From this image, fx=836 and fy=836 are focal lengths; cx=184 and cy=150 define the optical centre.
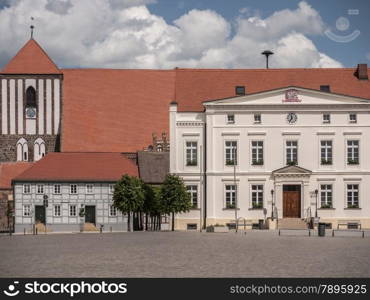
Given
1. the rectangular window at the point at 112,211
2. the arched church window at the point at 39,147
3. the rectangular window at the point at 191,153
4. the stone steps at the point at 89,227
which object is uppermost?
the arched church window at the point at 39,147

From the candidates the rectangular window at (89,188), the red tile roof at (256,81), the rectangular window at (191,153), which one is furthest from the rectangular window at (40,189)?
the red tile roof at (256,81)

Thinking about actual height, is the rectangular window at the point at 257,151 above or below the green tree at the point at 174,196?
above

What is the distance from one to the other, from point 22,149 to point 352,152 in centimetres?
3059

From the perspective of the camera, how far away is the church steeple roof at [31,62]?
76812 millimetres

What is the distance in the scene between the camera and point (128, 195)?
6234 centimetres

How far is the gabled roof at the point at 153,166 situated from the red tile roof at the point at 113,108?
91.0 inches

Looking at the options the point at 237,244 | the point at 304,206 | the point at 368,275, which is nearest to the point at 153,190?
the point at 304,206

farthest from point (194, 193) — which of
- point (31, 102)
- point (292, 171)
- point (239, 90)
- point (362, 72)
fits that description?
point (31, 102)

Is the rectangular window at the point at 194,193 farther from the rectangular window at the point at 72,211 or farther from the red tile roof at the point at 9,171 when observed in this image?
the red tile roof at the point at 9,171

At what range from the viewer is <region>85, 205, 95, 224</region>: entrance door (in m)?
68.1

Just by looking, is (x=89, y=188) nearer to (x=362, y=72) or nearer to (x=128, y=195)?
(x=128, y=195)

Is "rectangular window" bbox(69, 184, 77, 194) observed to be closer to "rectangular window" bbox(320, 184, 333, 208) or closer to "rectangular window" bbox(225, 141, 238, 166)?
"rectangular window" bbox(225, 141, 238, 166)

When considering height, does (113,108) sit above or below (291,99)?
above

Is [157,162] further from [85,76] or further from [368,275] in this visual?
[368,275]
